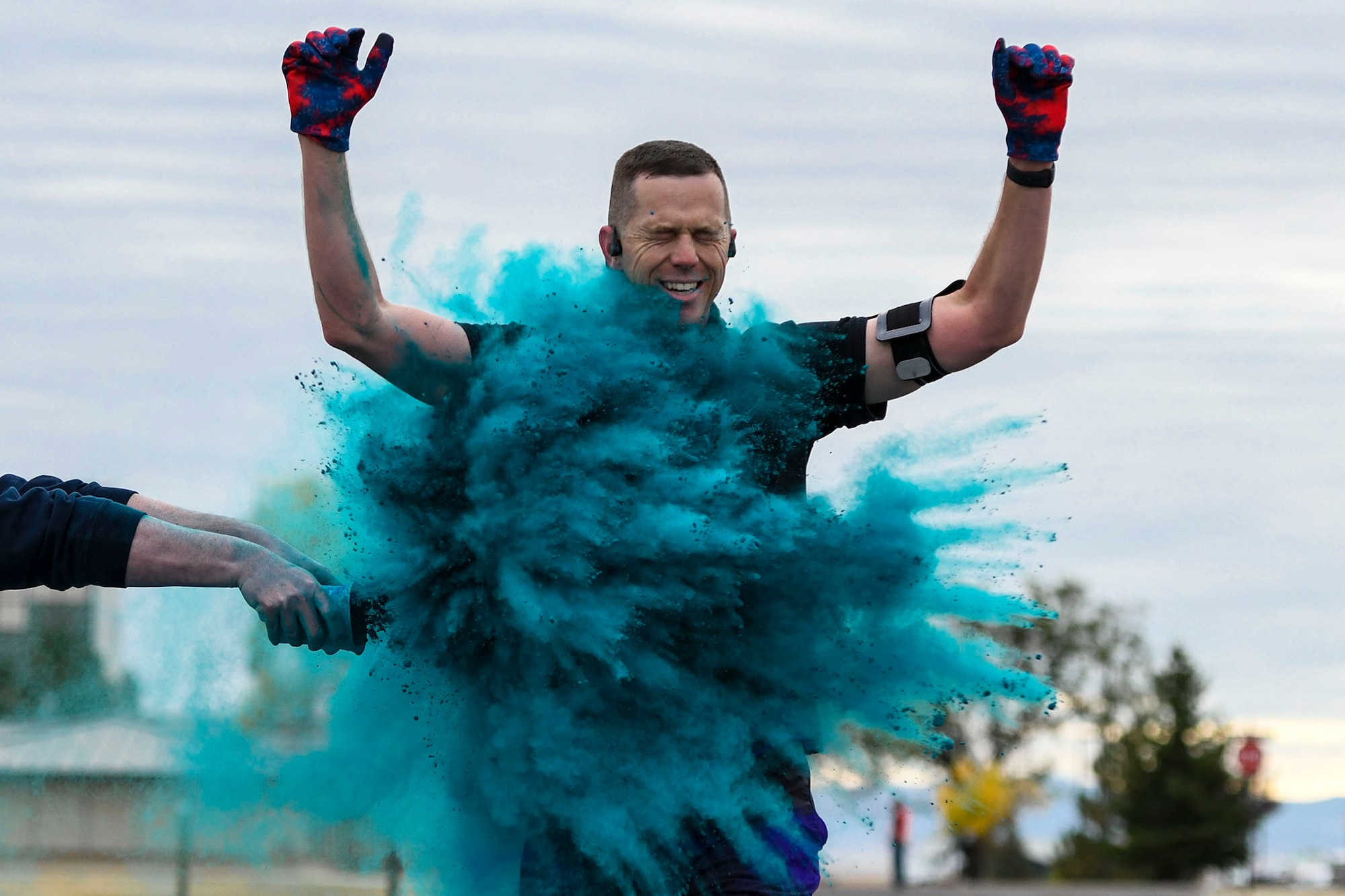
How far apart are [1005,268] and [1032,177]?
20cm

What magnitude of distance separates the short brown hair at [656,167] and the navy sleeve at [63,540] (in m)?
1.24

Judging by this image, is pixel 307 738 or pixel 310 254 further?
pixel 307 738

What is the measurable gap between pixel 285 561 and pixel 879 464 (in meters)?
1.26

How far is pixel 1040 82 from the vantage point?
3242mm

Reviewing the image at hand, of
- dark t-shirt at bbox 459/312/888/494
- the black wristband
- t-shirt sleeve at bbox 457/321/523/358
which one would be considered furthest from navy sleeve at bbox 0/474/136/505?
the black wristband

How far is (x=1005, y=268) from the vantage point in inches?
134

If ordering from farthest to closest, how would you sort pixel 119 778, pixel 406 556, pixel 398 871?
pixel 119 778 < pixel 398 871 < pixel 406 556

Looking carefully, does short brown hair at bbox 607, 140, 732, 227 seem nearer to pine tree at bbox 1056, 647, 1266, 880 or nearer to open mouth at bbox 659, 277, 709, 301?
open mouth at bbox 659, 277, 709, 301

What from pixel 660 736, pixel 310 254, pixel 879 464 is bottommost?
pixel 660 736

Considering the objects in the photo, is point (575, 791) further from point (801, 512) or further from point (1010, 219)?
point (1010, 219)

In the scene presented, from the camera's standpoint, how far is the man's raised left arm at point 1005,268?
3260 millimetres

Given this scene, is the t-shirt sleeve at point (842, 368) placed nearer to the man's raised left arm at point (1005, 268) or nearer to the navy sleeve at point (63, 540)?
the man's raised left arm at point (1005, 268)

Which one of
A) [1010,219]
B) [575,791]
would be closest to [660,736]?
[575,791]

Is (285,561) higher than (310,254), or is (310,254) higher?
(310,254)
